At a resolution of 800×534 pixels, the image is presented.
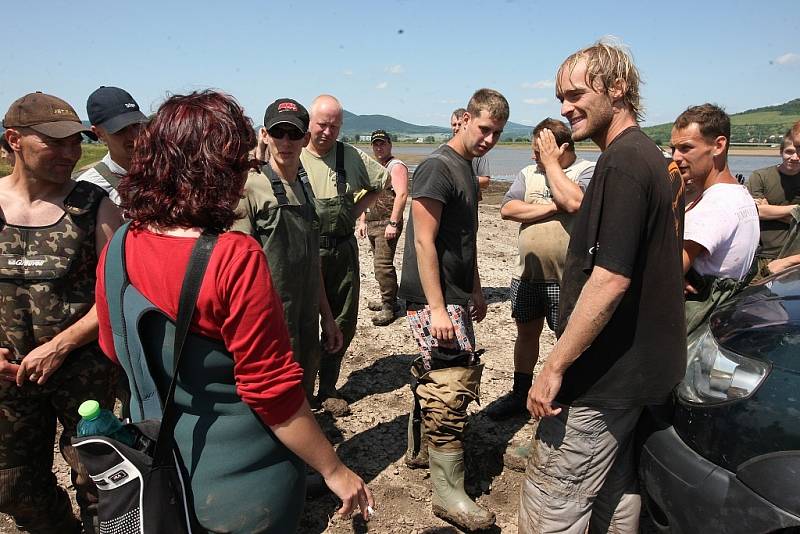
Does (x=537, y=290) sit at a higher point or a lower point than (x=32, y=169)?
lower

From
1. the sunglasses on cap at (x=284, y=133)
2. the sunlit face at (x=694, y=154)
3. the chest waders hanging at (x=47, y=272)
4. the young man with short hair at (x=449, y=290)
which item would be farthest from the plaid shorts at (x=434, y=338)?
the chest waders hanging at (x=47, y=272)

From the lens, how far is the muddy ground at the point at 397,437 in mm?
3262

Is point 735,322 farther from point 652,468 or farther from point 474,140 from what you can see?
point 474,140

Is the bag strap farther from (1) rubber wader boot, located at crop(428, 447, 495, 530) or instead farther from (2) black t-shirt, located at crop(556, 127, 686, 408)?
(1) rubber wader boot, located at crop(428, 447, 495, 530)

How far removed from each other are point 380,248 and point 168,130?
559 cm

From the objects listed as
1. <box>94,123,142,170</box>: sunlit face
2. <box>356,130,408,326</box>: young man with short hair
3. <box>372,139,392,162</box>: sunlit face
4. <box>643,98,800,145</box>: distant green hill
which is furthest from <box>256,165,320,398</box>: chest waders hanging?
<box>643,98,800,145</box>: distant green hill

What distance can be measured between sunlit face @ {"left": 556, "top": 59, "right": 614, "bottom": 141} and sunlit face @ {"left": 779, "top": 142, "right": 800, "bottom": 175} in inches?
175

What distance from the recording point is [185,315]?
1425 millimetres

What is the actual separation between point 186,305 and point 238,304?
0.13 meters

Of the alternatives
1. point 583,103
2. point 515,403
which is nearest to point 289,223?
point 583,103

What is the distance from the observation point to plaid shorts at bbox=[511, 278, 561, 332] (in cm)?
409

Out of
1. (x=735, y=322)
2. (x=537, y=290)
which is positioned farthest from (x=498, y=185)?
(x=735, y=322)

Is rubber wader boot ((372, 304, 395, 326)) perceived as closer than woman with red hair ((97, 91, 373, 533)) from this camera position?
No

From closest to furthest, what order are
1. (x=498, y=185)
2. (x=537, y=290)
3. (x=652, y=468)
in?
(x=652, y=468) < (x=537, y=290) < (x=498, y=185)
